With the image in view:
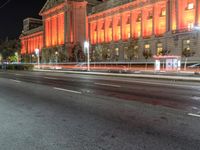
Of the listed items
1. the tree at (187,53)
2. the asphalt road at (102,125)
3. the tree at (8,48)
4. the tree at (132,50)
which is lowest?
the asphalt road at (102,125)

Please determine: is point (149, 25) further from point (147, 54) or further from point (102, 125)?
point (102, 125)

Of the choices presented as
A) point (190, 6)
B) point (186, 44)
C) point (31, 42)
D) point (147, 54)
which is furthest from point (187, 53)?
point (31, 42)

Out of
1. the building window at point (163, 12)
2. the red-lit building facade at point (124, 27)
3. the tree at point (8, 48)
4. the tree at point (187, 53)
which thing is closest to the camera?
the tree at point (187, 53)

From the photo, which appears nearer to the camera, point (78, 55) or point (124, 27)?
point (124, 27)

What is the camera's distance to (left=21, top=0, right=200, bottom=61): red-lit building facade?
175 feet

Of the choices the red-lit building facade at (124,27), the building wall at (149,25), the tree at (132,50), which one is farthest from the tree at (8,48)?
the tree at (132,50)

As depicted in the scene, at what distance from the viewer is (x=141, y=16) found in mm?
65625

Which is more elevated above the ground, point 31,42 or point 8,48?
point 31,42

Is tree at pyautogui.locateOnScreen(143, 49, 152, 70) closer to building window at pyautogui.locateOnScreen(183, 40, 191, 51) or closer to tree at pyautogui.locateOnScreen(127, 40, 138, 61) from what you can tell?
tree at pyautogui.locateOnScreen(127, 40, 138, 61)

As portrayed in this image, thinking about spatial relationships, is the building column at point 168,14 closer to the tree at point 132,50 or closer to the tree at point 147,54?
the tree at point 147,54

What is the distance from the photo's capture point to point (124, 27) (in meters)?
70.8

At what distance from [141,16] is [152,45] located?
10026 millimetres

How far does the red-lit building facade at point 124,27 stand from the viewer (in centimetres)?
5322

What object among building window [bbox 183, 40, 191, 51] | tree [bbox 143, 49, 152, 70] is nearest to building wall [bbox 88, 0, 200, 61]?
building window [bbox 183, 40, 191, 51]
